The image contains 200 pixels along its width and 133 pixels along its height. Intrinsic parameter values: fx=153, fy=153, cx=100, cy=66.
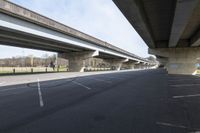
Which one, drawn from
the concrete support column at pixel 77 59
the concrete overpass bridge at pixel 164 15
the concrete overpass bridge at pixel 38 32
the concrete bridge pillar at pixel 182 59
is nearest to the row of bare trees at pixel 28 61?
the concrete support column at pixel 77 59

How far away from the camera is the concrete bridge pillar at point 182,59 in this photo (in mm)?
27344

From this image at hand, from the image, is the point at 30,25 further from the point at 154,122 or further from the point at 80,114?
the point at 154,122

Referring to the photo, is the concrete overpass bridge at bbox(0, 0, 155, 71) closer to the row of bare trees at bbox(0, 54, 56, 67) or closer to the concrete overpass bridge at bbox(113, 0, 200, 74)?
the concrete overpass bridge at bbox(113, 0, 200, 74)

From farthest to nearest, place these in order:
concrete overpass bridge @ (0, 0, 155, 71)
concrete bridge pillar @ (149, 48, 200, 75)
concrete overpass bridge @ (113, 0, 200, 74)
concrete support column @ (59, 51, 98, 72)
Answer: concrete support column @ (59, 51, 98, 72) < concrete bridge pillar @ (149, 48, 200, 75) < concrete overpass bridge @ (0, 0, 155, 71) < concrete overpass bridge @ (113, 0, 200, 74)

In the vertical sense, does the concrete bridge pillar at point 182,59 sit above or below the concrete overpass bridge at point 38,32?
below

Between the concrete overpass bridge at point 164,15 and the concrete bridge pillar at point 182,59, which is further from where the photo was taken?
the concrete bridge pillar at point 182,59

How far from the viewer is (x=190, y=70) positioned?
92.8 feet

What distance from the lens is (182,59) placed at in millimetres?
28328

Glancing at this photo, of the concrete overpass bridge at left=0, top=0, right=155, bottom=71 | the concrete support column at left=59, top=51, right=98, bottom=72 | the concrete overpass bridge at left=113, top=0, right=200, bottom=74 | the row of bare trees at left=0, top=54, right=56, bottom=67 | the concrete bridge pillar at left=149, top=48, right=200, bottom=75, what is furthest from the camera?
the row of bare trees at left=0, top=54, right=56, bottom=67

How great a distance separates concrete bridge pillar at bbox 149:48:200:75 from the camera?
89.7 feet

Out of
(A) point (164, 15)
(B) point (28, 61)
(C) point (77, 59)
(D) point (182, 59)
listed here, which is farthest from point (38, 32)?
(B) point (28, 61)

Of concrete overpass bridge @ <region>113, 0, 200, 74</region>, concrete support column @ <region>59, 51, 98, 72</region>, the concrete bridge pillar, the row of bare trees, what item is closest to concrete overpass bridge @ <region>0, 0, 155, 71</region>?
concrete support column @ <region>59, 51, 98, 72</region>

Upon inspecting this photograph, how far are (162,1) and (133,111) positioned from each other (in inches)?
282

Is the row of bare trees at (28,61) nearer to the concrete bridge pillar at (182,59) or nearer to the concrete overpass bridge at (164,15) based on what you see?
the concrete bridge pillar at (182,59)
